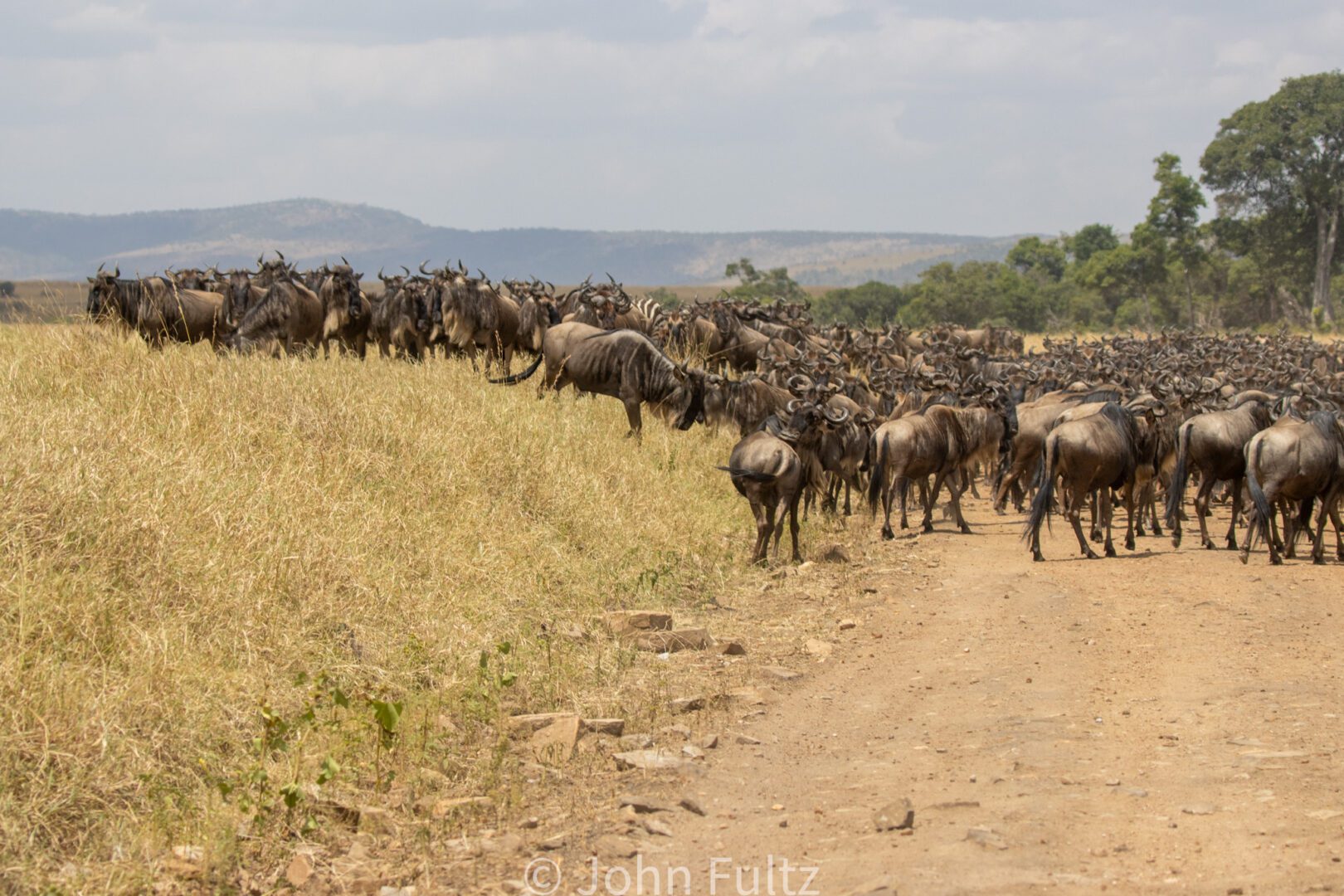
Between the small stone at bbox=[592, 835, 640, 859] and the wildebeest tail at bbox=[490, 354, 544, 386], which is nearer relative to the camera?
the small stone at bbox=[592, 835, 640, 859]

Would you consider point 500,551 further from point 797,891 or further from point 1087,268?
point 1087,268

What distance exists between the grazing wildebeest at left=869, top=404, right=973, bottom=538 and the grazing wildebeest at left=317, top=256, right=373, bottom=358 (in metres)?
7.61

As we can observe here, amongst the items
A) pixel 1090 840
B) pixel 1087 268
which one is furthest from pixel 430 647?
pixel 1087 268

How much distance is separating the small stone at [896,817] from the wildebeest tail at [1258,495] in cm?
814

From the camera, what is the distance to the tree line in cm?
6184

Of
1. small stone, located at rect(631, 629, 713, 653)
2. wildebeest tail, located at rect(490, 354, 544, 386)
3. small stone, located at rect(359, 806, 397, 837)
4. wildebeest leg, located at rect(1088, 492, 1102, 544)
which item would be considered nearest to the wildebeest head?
wildebeest tail, located at rect(490, 354, 544, 386)

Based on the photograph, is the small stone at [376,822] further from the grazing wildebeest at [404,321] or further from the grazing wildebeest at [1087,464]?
the grazing wildebeest at [404,321]

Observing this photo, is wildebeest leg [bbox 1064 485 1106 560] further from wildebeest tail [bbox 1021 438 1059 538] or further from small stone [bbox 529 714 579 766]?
small stone [bbox 529 714 579 766]

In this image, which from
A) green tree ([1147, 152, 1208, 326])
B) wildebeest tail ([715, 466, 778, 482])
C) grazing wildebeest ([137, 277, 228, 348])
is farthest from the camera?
green tree ([1147, 152, 1208, 326])

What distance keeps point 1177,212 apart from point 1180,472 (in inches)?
2034

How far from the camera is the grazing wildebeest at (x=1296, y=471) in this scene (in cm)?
1230

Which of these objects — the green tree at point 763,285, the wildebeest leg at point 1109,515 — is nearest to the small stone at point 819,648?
the wildebeest leg at point 1109,515

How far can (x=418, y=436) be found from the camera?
38.3 feet

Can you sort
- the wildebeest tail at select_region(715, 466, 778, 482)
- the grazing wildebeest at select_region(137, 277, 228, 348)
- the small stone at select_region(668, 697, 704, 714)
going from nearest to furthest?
the small stone at select_region(668, 697, 704, 714), the wildebeest tail at select_region(715, 466, 778, 482), the grazing wildebeest at select_region(137, 277, 228, 348)
